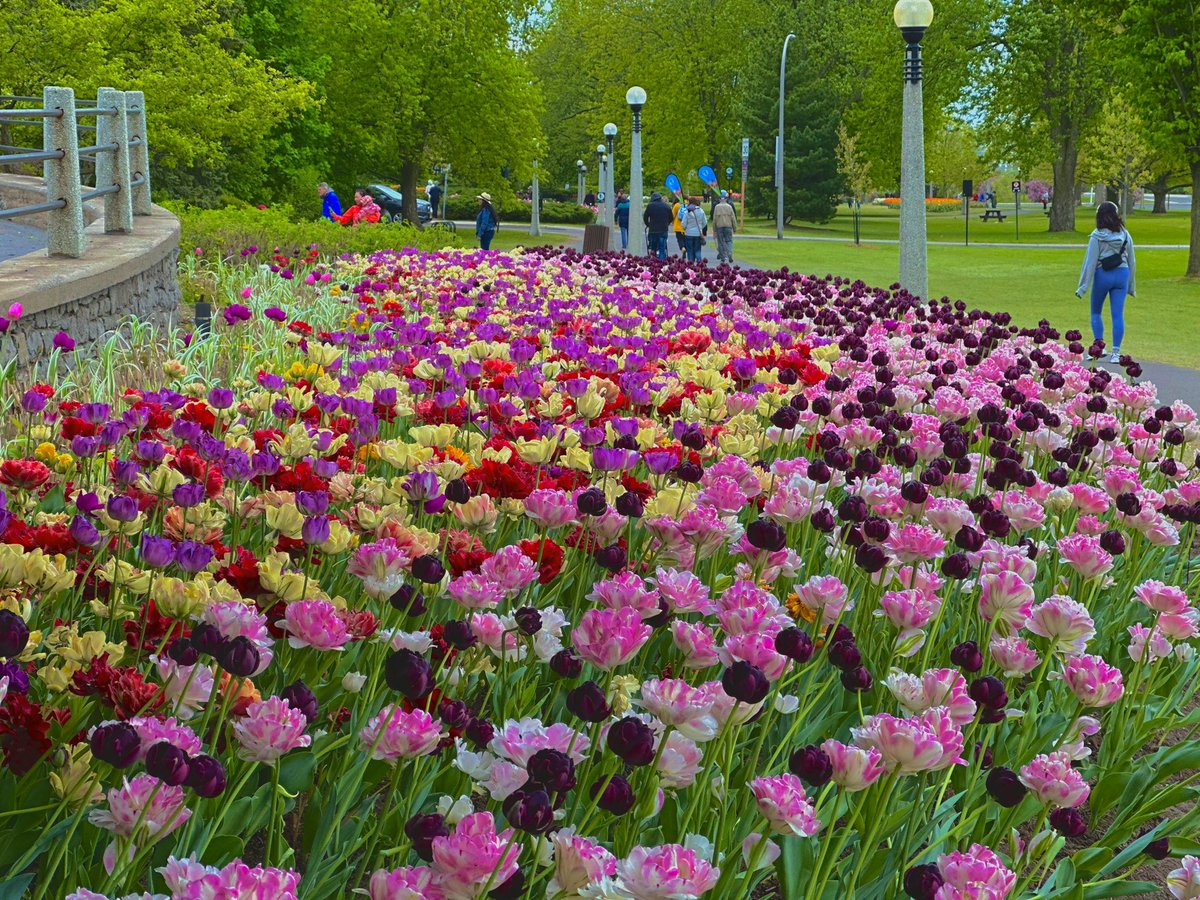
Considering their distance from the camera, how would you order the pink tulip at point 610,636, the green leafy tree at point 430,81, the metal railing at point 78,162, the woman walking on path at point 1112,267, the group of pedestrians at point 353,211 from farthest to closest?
the green leafy tree at point 430,81
the group of pedestrians at point 353,211
the woman walking on path at point 1112,267
the metal railing at point 78,162
the pink tulip at point 610,636

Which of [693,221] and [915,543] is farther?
[693,221]

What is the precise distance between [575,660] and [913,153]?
41.8ft

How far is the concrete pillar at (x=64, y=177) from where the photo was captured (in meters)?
8.42

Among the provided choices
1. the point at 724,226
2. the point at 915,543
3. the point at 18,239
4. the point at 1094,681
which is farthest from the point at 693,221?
the point at 1094,681

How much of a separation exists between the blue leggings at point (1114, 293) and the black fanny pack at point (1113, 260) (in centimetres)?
4

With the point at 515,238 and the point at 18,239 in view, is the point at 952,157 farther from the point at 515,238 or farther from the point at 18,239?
the point at 18,239

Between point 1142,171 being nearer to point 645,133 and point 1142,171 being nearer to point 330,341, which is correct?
point 645,133

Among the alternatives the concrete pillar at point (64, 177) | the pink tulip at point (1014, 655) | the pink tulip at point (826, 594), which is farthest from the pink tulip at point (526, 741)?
the concrete pillar at point (64, 177)

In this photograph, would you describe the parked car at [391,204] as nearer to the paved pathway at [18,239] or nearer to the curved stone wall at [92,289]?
the paved pathway at [18,239]

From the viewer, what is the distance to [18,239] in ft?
40.7

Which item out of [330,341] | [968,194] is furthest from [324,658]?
[968,194]

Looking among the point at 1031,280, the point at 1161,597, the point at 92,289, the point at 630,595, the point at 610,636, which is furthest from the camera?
the point at 1031,280

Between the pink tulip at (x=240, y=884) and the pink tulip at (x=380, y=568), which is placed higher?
the pink tulip at (x=380, y=568)

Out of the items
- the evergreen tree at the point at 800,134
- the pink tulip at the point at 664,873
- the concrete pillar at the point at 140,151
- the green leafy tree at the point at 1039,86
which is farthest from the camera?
the evergreen tree at the point at 800,134
